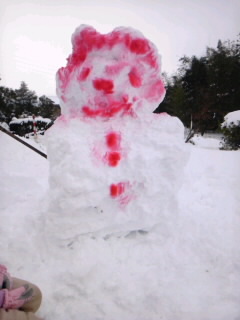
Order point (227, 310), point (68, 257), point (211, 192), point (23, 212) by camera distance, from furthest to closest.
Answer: point (211, 192) → point (23, 212) → point (68, 257) → point (227, 310)

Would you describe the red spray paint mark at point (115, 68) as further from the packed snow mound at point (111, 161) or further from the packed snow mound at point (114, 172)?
the packed snow mound at point (114, 172)

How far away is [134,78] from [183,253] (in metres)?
1.75

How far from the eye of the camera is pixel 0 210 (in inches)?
132

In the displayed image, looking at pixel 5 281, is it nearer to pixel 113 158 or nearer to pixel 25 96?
pixel 113 158

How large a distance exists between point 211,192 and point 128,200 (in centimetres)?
198

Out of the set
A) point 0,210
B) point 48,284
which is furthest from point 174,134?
point 0,210

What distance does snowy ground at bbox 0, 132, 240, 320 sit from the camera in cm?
200

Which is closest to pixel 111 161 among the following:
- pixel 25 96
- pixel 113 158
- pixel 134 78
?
pixel 113 158

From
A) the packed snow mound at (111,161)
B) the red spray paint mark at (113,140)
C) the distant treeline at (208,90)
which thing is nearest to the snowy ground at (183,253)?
the packed snow mound at (111,161)

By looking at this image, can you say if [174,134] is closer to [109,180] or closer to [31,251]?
[109,180]

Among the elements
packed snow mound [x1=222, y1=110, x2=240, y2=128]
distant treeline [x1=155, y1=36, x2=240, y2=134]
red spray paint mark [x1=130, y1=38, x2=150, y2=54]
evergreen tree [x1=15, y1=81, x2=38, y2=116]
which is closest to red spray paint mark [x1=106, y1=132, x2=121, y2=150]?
red spray paint mark [x1=130, y1=38, x2=150, y2=54]

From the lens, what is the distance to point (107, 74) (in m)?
2.49

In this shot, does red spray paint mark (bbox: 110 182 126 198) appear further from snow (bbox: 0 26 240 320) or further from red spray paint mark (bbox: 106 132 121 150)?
red spray paint mark (bbox: 106 132 121 150)

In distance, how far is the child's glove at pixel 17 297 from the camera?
1596mm
